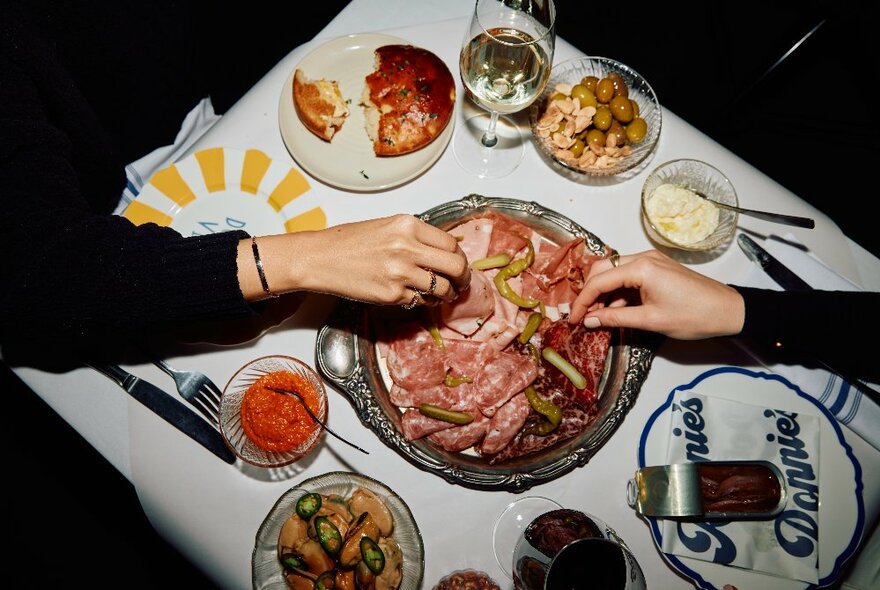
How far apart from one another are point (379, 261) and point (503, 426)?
0.60 metres

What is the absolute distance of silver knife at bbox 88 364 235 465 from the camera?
1.63 metres

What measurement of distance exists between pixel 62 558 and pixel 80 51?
7.71 feet

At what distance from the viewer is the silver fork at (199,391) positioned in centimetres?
166

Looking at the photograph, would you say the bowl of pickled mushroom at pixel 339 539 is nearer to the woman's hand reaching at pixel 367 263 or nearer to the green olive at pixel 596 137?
the woman's hand reaching at pixel 367 263

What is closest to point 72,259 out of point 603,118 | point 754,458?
point 603,118

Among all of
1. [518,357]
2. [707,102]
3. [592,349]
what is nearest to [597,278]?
[592,349]

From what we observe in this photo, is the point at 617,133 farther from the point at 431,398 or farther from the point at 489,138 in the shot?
the point at 431,398

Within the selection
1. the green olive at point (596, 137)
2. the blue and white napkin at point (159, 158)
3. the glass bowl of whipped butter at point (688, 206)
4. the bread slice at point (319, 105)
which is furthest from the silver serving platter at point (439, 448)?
the blue and white napkin at point (159, 158)

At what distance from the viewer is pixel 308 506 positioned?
4.86 ft

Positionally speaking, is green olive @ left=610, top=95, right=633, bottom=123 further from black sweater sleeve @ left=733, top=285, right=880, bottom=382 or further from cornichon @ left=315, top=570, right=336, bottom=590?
cornichon @ left=315, top=570, right=336, bottom=590

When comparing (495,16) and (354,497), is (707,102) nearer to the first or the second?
(495,16)

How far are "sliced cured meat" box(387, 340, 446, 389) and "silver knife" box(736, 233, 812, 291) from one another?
3.56 feet

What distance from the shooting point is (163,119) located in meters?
2.29

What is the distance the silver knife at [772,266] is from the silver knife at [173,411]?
1763 mm
